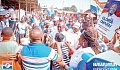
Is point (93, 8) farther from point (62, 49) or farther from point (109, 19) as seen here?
point (62, 49)

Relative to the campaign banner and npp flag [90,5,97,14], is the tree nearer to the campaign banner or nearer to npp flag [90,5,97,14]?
npp flag [90,5,97,14]

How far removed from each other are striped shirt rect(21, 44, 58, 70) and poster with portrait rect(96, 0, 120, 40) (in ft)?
3.45

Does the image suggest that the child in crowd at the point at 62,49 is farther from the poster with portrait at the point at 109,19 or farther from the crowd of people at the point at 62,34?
the poster with portrait at the point at 109,19

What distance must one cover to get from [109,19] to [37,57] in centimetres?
127

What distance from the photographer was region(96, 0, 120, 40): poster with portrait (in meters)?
3.38

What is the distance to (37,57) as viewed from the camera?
103 inches

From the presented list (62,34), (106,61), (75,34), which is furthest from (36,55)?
(106,61)

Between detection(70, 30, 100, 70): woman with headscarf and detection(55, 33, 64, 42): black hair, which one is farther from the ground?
detection(55, 33, 64, 42): black hair

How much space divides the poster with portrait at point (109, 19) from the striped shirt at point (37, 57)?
105cm

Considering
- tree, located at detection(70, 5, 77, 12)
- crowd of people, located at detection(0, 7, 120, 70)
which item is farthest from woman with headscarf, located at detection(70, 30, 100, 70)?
tree, located at detection(70, 5, 77, 12)

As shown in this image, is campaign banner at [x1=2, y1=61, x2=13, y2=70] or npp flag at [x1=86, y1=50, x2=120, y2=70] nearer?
campaign banner at [x1=2, y1=61, x2=13, y2=70]

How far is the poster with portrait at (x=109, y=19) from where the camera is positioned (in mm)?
3379

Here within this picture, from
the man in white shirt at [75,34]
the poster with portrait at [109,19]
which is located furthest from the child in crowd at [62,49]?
the poster with portrait at [109,19]

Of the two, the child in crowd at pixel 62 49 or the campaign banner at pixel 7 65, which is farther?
the child in crowd at pixel 62 49
